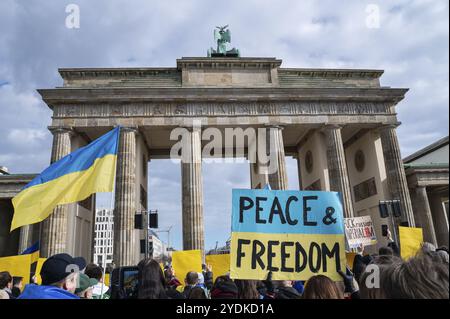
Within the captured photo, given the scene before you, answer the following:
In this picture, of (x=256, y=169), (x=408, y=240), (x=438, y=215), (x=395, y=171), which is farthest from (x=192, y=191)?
(x=438, y=215)

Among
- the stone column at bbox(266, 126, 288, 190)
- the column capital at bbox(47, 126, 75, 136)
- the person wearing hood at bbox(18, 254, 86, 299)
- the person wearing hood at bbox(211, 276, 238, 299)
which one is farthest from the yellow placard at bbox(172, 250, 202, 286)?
the column capital at bbox(47, 126, 75, 136)

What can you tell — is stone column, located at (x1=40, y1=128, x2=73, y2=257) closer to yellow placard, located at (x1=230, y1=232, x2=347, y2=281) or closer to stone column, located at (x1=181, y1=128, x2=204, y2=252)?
stone column, located at (x1=181, y1=128, x2=204, y2=252)

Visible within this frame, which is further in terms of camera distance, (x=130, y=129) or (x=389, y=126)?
(x=389, y=126)

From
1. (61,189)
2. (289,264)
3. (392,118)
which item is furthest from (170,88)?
(289,264)

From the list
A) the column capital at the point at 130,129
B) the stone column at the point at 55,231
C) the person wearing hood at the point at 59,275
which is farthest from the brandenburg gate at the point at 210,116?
the person wearing hood at the point at 59,275

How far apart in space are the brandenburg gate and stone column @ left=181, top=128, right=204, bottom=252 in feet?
0.24

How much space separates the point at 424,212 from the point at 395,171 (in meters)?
6.18

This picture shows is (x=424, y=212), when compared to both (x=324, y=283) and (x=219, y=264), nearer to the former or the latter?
(x=219, y=264)

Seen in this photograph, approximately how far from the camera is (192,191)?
25.3 meters

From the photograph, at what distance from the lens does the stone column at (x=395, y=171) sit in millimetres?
25903

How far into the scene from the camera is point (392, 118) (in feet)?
91.4

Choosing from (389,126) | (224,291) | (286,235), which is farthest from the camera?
(389,126)

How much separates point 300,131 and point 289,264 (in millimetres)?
26011
